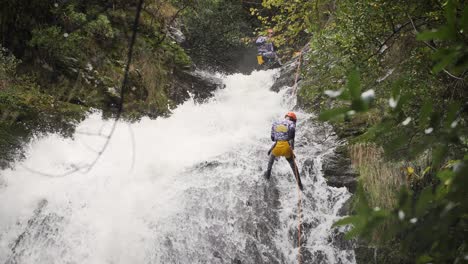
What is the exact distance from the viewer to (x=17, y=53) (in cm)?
919

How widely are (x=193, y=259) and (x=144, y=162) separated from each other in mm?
2728

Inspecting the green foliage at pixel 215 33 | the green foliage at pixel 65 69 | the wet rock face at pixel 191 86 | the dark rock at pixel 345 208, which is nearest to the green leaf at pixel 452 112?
the dark rock at pixel 345 208

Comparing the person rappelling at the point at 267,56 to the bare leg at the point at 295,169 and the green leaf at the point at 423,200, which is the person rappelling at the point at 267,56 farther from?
the green leaf at the point at 423,200

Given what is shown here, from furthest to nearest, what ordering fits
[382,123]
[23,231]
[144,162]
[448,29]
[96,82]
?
[96,82] < [144,162] < [23,231] < [382,123] < [448,29]

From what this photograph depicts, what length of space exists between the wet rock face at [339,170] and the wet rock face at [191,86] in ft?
17.9

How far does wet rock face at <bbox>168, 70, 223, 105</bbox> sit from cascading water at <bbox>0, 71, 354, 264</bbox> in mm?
2996

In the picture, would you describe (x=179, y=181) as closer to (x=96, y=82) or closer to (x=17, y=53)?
(x=96, y=82)

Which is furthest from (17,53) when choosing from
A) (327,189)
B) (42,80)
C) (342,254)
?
(342,254)

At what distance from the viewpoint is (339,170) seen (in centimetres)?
736

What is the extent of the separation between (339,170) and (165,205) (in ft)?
10.3

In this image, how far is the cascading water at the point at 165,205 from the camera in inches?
249

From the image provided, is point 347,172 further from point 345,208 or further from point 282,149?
point 282,149

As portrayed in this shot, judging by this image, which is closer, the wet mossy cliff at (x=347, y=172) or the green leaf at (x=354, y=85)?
the green leaf at (x=354, y=85)

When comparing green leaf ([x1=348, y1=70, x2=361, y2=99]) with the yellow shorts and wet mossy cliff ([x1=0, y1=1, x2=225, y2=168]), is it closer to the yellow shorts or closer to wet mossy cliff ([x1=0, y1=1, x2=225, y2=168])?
the yellow shorts
